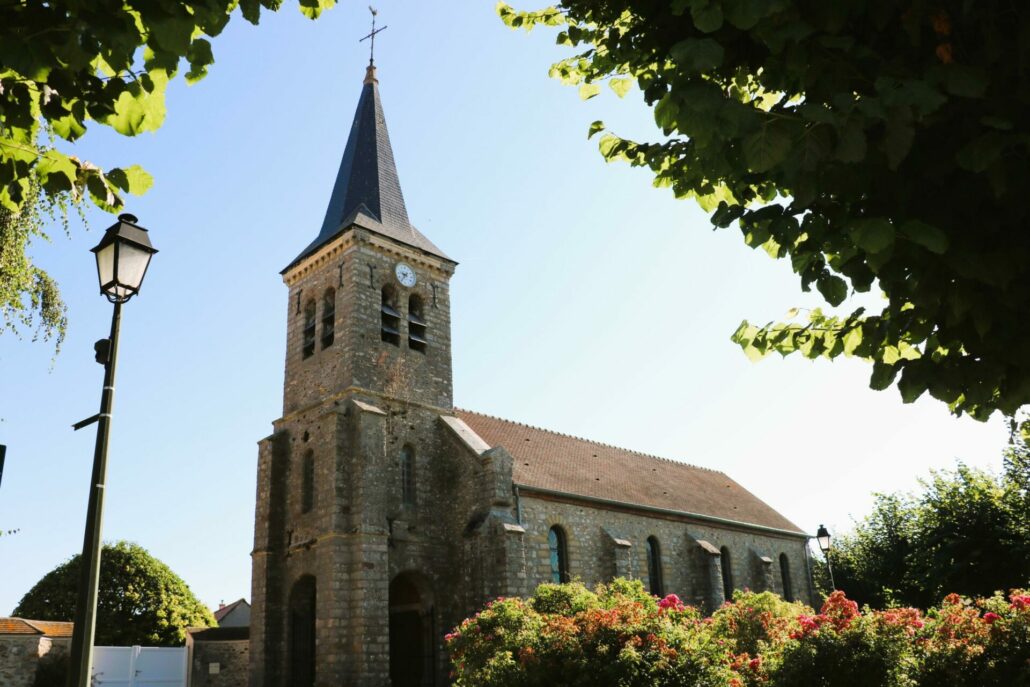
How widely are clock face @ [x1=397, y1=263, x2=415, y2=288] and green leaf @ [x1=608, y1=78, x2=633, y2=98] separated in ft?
62.1

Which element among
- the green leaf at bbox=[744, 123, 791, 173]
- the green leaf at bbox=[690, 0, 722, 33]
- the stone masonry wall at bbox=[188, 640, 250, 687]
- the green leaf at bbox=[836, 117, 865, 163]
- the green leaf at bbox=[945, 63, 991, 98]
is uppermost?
the green leaf at bbox=[690, 0, 722, 33]

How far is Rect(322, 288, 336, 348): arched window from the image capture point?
79.1ft

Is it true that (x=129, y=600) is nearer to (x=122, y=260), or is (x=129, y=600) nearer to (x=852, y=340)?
(x=122, y=260)

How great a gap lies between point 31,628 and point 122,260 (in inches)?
809

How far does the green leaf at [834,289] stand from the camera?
460cm

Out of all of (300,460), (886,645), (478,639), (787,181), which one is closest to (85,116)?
(787,181)

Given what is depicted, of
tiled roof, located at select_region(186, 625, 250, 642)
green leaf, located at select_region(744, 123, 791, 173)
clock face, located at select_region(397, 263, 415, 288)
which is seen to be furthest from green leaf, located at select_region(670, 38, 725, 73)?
tiled roof, located at select_region(186, 625, 250, 642)

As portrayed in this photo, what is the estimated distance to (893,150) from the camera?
3.38 meters

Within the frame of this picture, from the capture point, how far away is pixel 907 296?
4.31m

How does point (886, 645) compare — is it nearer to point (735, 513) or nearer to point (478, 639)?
point (478, 639)

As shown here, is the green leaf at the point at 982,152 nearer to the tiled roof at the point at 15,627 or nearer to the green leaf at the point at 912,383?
the green leaf at the point at 912,383

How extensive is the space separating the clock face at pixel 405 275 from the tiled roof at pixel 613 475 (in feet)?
15.3

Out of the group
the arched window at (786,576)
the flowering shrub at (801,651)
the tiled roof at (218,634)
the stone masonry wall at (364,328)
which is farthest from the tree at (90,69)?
the arched window at (786,576)

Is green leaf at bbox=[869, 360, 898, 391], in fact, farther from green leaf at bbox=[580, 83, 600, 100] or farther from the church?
the church
